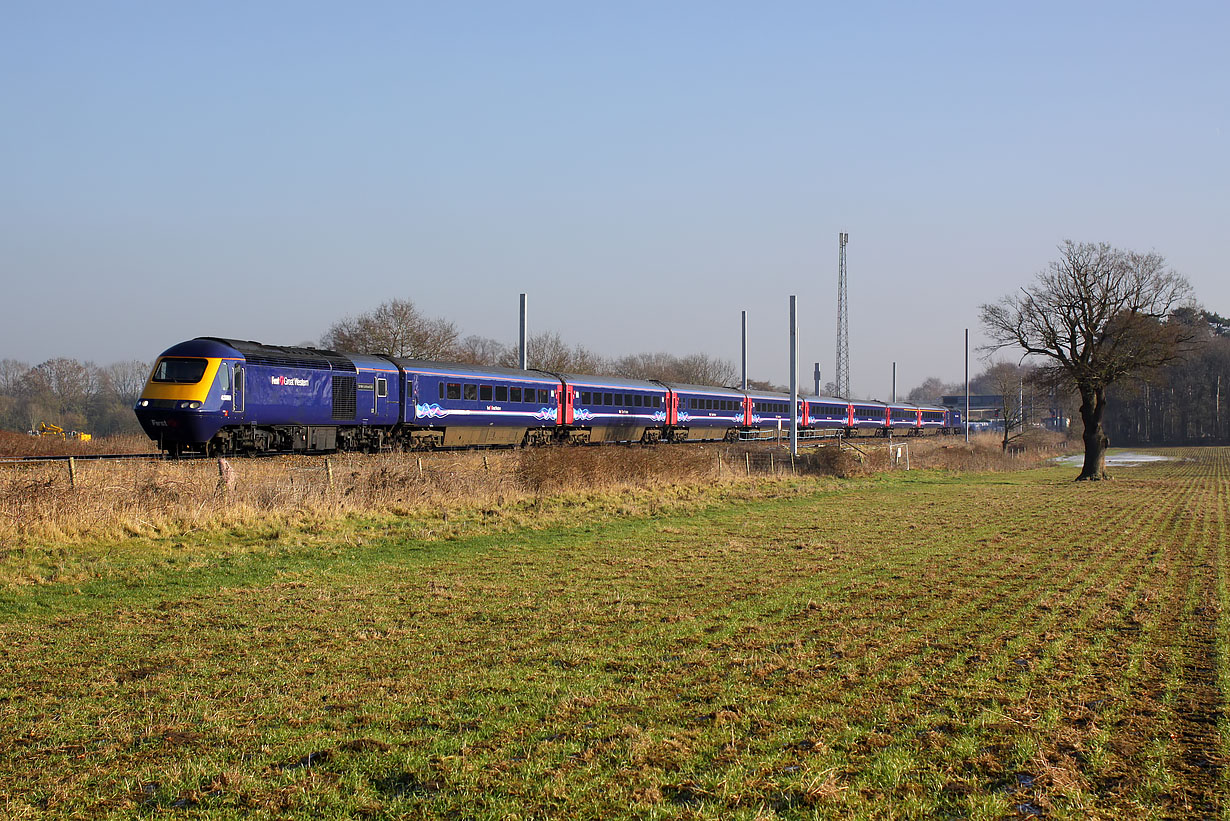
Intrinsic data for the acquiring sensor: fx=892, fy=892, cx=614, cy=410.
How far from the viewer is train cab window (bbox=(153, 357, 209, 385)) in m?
24.2

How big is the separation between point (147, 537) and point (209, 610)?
576 centimetres

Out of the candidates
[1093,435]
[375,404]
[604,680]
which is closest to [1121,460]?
[1093,435]

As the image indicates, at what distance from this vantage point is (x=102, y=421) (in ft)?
233

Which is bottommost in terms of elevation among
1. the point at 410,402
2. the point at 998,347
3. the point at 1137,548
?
the point at 1137,548

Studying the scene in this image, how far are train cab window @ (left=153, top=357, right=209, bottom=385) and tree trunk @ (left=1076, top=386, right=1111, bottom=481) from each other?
37431 mm

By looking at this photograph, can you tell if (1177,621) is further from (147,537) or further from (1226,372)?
(1226,372)

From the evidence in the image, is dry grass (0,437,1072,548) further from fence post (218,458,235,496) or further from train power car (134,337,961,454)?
Result: train power car (134,337,961,454)

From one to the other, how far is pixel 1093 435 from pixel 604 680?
41.4 meters

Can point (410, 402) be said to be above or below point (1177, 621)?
above

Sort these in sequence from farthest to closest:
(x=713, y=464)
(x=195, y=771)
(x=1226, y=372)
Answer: (x=1226, y=372), (x=713, y=464), (x=195, y=771)

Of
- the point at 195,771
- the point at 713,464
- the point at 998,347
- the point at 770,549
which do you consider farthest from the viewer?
the point at 998,347

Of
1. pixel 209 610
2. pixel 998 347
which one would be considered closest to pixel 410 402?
pixel 209 610

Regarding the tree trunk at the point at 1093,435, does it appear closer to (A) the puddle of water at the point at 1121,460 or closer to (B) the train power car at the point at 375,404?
(A) the puddle of water at the point at 1121,460

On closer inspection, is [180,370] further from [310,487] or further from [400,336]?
[400,336]
